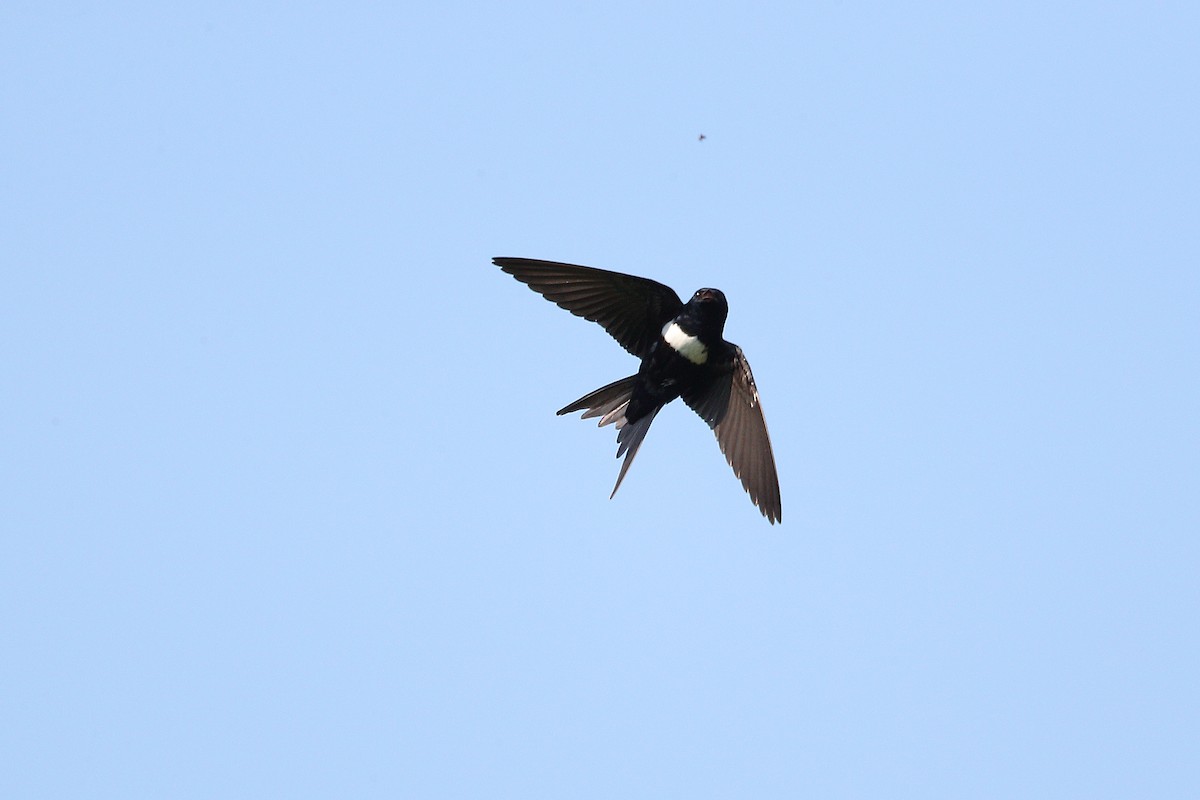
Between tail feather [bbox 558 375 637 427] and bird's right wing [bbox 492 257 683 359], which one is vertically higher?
bird's right wing [bbox 492 257 683 359]

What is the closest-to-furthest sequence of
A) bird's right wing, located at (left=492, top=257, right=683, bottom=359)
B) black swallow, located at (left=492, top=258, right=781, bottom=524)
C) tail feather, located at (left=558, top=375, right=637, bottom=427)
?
bird's right wing, located at (left=492, top=257, right=683, bottom=359)
black swallow, located at (left=492, top=258, right=781, bottom=524)
tail feather, located at (left=558, top=375, right=637, bottom=427)

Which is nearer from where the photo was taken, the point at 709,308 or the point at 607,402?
the point at 709,308

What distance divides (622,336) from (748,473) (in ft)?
3.99

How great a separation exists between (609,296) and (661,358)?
52 centimetres

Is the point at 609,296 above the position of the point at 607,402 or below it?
above

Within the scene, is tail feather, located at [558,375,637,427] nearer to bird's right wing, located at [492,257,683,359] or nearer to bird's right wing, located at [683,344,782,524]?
bird's right wing, located at [492,257,683,359]

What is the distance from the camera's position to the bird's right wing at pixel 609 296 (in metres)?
8.26

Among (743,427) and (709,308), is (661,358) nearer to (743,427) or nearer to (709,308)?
(709,308)

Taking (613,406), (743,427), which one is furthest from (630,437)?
(743,427)

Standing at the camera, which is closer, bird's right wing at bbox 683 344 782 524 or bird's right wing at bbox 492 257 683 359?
bird's right wing at bbox 492 257 683 359

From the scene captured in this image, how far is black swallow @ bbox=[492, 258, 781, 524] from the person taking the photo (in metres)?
8.37

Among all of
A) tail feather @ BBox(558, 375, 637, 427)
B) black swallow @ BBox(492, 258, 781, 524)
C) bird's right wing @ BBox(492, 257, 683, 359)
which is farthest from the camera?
tail feather @ BBox(558, 375, 637, 427)

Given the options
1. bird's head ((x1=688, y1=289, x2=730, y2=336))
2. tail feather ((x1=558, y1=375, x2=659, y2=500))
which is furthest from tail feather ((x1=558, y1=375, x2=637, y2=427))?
bird's head ((x1=688, y1=289, x2=730, y2=336))

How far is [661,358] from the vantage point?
28.1 feet
